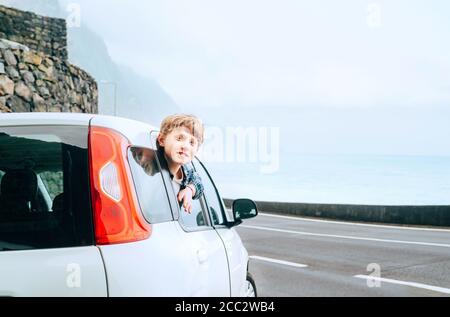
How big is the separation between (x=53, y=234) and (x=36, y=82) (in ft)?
50.3

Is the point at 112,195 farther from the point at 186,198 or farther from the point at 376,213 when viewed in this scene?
the point at 376,213

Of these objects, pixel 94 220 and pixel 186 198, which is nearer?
pixel 94 220

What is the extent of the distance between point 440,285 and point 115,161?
6.97 meters

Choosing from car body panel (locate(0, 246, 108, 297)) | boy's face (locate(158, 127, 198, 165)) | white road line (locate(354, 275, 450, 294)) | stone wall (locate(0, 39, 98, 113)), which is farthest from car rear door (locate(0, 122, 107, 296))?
stone wall (locate(0, 39, 98, 113))

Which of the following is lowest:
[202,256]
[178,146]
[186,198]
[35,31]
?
[202,256]

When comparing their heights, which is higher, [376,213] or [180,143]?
[180,143]

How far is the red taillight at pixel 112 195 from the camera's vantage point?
7.95 feet

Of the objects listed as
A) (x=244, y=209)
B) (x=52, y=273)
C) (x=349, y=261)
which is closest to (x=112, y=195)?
(x=52, y=273)

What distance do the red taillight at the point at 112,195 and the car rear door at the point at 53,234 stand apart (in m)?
0.04

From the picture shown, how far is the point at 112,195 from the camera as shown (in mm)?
2463

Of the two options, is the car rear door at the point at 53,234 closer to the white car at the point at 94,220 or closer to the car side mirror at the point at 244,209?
the white car at the point at 94,220

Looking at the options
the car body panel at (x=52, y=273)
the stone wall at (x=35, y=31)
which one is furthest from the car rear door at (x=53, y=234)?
the stone wall at (x=35, y=31)
